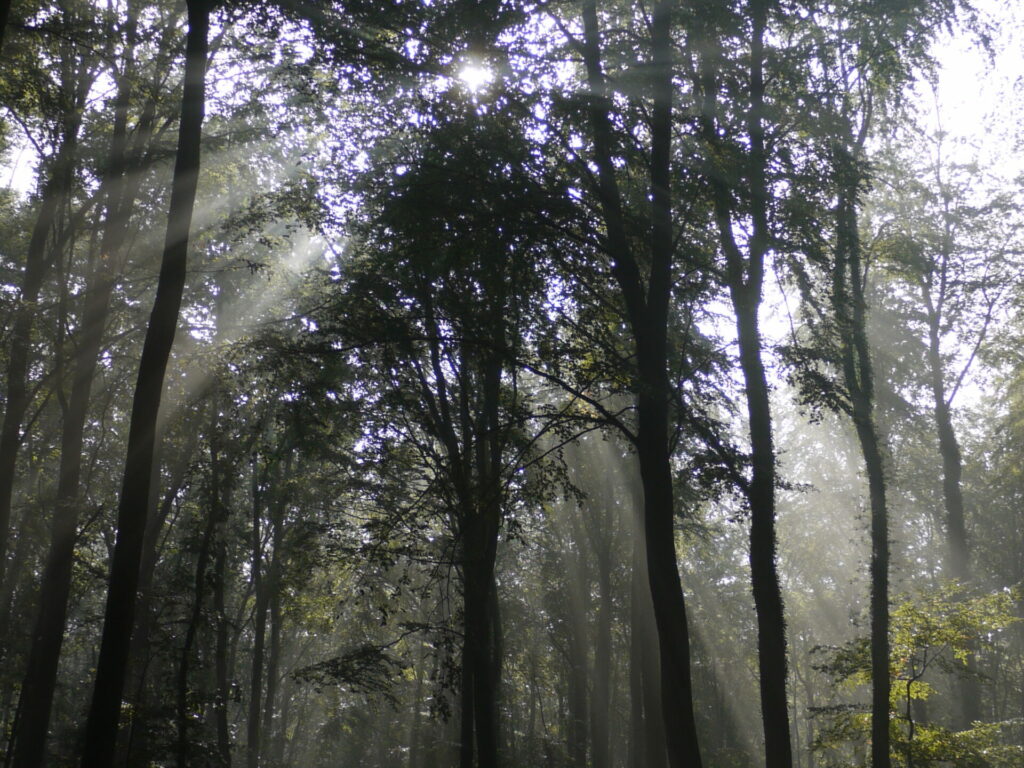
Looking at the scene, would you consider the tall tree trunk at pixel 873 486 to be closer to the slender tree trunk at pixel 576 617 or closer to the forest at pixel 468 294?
the forest at pixel 468 294

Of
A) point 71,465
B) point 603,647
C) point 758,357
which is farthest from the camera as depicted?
point 603,647

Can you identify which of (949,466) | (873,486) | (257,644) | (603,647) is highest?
(949,466)

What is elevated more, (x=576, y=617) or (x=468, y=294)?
(x=468, y=294)

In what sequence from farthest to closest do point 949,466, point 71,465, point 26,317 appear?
1. point 949,466
2. point 26,317
3. point 71,465

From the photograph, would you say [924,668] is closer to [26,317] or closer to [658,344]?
[658,344]

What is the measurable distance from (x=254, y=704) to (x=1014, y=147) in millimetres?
24928

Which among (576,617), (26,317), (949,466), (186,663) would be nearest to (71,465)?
→ (26,317)

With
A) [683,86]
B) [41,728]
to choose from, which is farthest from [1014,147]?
[41,728]

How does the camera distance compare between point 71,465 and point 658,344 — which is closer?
point 658,344

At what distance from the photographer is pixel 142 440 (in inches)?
331

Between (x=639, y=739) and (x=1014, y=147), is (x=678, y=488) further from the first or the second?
(x=1014, y=147)

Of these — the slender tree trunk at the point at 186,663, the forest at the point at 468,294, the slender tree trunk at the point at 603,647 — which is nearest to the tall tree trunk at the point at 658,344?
the forest at the point at 468,294

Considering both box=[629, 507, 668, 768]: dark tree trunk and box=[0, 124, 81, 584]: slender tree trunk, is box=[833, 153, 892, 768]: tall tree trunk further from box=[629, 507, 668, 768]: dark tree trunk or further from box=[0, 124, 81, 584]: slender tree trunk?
box=[0, 124, 81, 584]: slender tree trunk

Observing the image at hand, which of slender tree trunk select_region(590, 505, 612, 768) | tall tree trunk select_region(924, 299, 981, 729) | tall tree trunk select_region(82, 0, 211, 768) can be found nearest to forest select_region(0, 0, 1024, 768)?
tall tree trunk select_region(82, 0, 211, 768)
